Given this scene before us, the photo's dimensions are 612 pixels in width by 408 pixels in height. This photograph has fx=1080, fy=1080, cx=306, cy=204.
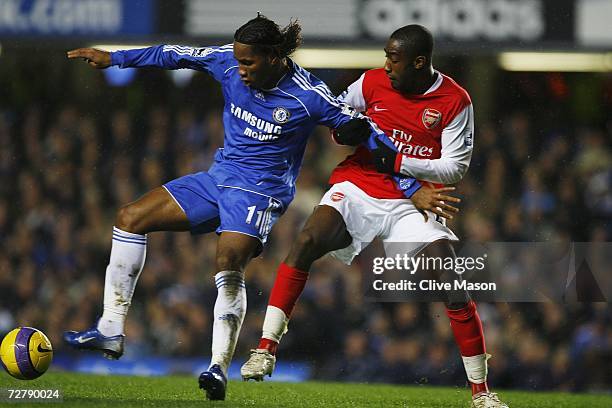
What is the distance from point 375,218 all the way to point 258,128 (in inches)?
31.8

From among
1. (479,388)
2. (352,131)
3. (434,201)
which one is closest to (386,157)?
(352,131)

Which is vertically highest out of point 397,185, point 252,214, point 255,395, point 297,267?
point 397,185

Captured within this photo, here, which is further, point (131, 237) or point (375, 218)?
point (375, 218)

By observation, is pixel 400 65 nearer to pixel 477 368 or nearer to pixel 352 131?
pixel 352 131

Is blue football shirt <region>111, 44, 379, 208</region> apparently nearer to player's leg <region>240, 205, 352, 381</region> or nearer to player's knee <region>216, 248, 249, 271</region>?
player's leg <region>240, 205, 352, 381</region>

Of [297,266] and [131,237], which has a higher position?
[131,237]

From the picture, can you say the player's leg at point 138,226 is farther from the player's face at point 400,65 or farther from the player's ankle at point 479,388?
the player's ankle at point 479,388

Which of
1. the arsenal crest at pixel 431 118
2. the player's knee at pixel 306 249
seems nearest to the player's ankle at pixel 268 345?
the player's knee at pixel 306 249

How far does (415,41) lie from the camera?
569 cm

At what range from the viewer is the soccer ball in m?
5.31

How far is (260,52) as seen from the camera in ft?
18.1

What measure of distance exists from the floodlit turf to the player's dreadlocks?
1811 mm

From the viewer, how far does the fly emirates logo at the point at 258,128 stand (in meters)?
5.70

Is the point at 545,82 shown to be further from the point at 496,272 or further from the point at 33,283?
the point at 33,283
